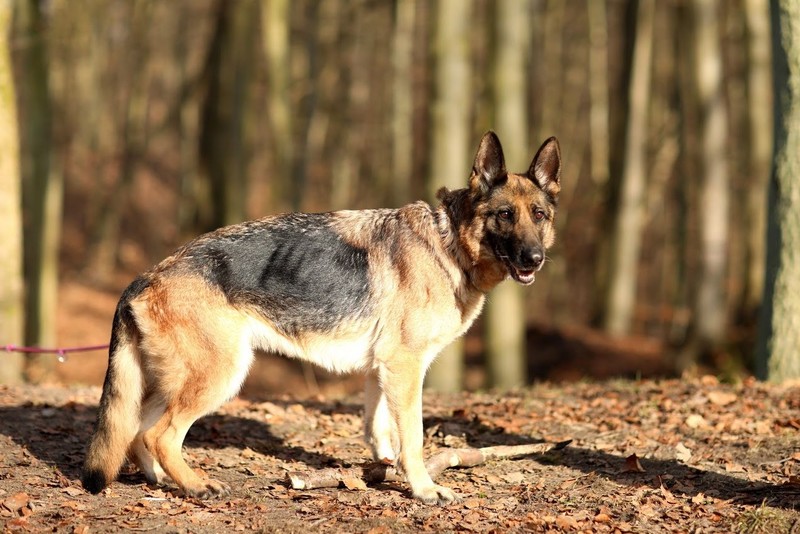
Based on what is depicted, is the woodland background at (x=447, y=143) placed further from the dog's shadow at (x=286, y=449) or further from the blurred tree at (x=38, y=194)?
the dog's shadow at (x=286, y=449)

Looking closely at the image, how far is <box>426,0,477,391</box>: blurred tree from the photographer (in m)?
13.6

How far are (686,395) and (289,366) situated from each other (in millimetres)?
12684

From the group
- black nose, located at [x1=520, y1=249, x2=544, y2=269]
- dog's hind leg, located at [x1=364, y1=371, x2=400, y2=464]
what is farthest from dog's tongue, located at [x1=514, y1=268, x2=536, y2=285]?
dog's hind leg, located at [x1=364, y1=371, x2=400, y2=464]

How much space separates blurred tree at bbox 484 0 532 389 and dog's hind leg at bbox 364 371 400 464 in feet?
20.7

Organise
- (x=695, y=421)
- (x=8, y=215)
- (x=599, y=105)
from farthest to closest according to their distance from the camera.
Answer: (x=599, y=105), (x=8, y=215), (x=695, y=421)

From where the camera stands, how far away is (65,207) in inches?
1400

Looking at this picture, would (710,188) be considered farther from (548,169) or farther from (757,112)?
(548,169)

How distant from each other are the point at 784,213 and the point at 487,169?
14.5 ft

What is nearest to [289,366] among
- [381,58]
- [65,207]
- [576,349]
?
[576,349]

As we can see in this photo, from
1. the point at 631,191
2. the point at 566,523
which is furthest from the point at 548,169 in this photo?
the point at 631,191

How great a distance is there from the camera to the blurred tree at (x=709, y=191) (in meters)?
16.5

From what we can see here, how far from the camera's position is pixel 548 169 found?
283 inches

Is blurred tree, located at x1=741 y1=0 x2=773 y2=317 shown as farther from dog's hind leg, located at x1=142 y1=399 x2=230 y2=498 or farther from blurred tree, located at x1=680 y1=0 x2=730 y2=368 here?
dog's hind leg, located at x1=142 y1=399 x2=230 y2=498

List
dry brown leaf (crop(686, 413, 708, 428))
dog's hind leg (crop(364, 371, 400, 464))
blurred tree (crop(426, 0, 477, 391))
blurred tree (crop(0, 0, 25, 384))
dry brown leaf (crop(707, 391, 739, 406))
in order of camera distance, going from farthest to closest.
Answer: blurred tree (crop(426, 0, 477, 391)) < blurred tree (crop(0, 0, 25, 384)) < dry brown leaf (crop(707, 391, 739, 406)) < dry brown leaf (crop(686, 413, 708, 428)) < dog's hind leg (crop(364, 371, 400, 464))
